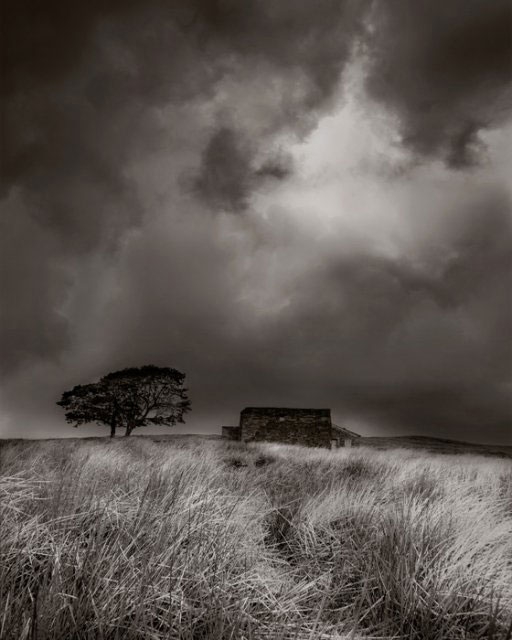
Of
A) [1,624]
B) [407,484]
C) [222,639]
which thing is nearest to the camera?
[1,624]

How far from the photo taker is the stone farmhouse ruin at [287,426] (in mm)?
23141

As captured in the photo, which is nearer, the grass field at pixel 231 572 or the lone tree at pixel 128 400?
the grass field at pixel 231 572

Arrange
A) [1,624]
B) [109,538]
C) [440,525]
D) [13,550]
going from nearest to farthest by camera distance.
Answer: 1. [1,624]
2. [13,550]
3. [109,538]
4. [440,525]

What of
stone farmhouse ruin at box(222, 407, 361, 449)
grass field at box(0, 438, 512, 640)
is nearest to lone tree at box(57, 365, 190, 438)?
stone farmhouse ruin at box(222, 407, 361, 449)

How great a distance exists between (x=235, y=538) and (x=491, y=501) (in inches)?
117

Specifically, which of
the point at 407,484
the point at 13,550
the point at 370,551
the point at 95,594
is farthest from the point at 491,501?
the point at 13,550

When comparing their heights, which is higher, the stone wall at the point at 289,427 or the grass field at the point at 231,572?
the stone wall at the point at 289,427

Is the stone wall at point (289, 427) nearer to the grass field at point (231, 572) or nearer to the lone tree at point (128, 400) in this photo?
the lone tree at point (128, 400)

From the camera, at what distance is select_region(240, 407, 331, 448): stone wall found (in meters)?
23.1

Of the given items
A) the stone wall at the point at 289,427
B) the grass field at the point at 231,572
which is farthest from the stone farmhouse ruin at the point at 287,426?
the grass field at the point at 231,572

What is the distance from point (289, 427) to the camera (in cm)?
2339

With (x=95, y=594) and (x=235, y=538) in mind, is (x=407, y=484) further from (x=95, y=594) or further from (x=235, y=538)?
(x=95, y=594)

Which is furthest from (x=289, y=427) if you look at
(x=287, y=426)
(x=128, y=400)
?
(x=128, y=400)

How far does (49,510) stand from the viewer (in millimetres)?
2359
